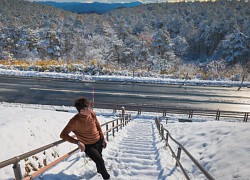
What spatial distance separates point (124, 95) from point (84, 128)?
17.1m

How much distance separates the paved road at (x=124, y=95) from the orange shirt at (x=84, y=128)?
48.4 feet

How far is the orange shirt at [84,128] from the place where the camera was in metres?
2.95

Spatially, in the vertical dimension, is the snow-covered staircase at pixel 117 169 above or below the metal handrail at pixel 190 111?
above

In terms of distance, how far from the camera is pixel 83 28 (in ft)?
260

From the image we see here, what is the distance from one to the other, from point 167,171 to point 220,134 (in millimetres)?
3073

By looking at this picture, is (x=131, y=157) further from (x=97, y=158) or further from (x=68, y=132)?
(x=68, y=132)

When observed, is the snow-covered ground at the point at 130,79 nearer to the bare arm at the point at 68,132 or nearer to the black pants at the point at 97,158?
the black pants at the point at 97,158

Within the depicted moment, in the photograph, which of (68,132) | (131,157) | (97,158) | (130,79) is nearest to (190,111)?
(131,157)

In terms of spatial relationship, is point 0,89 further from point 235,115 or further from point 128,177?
point 235,115

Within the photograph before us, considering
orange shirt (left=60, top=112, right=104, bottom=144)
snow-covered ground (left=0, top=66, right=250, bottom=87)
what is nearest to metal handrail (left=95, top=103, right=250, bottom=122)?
snow-covered ground (left=0, top=66, right=250, bottom=87)

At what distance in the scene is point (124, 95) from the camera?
20.2 metres

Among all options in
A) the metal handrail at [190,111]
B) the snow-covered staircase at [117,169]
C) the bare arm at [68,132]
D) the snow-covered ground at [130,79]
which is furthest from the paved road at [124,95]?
the bare arm at [68,132]

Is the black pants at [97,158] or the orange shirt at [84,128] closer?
the orange shirt at [84,128]

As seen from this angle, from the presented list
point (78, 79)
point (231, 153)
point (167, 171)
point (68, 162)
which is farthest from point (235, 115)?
point (78, 79)
